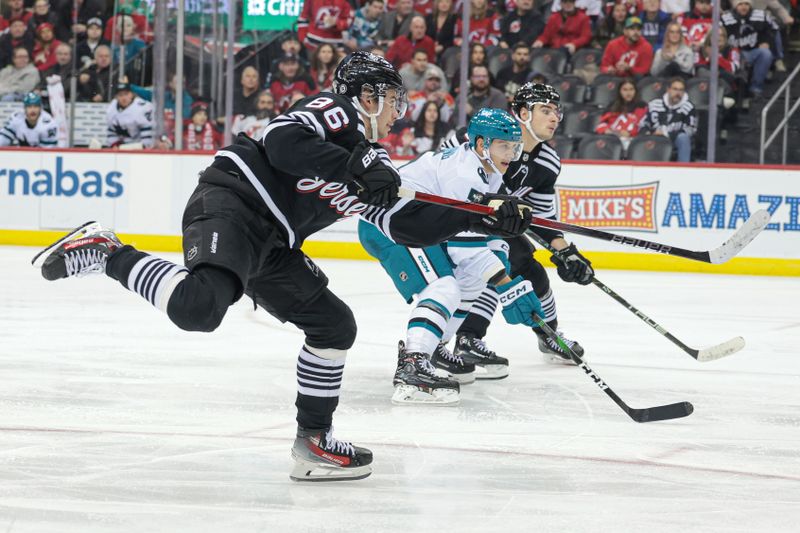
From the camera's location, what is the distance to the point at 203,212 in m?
2.64

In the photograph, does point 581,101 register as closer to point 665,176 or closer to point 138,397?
point 665,176

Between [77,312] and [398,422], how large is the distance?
2706 millimetres

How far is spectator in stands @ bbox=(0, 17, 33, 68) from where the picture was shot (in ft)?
32.1

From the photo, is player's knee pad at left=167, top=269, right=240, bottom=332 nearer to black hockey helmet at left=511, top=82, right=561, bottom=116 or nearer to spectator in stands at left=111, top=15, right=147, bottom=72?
black hockey helmet at left=511, top=82, right=561, bottom=116

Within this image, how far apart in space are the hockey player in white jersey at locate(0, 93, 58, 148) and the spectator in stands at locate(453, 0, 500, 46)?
10.5 feet

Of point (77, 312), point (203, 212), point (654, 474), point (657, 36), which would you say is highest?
point (657, 36)

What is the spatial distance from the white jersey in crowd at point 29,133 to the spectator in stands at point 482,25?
318cm

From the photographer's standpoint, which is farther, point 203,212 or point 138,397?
point 138,397

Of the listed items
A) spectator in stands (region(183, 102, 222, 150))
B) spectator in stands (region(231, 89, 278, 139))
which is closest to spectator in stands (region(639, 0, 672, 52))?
spectator in stands (region(231, 89, 278, 139))

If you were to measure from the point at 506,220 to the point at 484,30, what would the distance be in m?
6.32

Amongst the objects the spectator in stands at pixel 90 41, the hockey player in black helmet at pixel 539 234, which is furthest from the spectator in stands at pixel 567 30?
the hockey player in black helmet at pixel 539 234

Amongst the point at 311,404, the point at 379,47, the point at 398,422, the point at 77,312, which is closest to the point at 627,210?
the point at 379,47

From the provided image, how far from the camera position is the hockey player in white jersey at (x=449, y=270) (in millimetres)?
3783

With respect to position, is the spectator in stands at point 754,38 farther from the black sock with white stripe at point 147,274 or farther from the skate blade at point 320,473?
the black sock with white stripe at point 147,274
